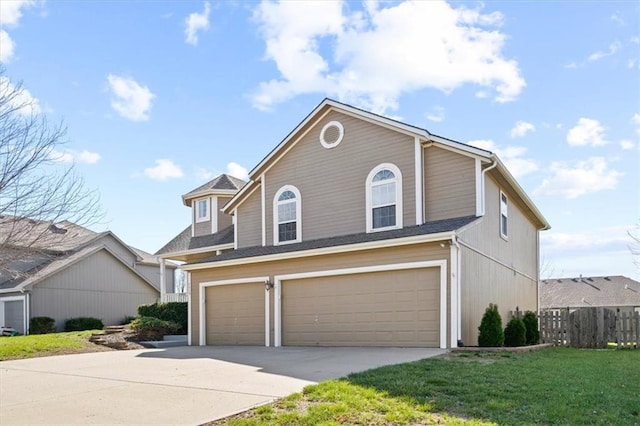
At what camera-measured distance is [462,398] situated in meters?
6.84

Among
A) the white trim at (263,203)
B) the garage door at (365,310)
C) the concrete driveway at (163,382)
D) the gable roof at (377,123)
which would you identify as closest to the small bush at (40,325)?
the gable roof at (377,123)

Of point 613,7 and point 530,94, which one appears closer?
point 613,7

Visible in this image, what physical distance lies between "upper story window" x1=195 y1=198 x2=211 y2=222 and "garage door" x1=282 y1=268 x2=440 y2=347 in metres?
8.96

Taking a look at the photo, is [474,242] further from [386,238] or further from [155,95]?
→ [155,95]

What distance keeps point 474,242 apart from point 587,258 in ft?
101

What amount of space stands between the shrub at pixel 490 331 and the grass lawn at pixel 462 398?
12.3 feet

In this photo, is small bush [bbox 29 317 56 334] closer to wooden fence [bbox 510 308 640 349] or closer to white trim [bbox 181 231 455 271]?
white trim [bbox 181 231 455 271]

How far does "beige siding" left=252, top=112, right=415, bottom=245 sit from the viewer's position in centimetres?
1584

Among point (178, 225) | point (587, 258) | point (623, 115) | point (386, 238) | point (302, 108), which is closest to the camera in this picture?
point (386, 238)

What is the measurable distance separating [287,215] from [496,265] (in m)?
6.81

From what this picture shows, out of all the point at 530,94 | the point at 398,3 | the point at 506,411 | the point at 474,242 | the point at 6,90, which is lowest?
the point at 506,411

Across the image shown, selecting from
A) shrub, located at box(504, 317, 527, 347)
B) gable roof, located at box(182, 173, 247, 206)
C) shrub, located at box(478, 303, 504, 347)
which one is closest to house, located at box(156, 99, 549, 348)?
shrub, located at box(478, 303, 504, 347)

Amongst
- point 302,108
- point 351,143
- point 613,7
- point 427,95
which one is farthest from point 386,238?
point 613,7

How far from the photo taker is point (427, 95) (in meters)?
16.4
